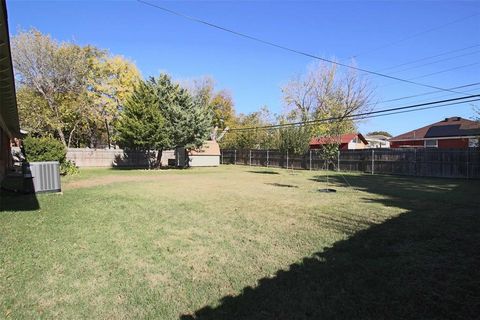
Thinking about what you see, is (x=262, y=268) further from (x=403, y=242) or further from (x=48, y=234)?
(x=48, y=234)

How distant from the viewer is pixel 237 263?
453cm

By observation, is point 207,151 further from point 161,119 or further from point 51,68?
point 51,68

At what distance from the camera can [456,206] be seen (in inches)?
349

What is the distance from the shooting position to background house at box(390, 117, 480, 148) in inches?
1302

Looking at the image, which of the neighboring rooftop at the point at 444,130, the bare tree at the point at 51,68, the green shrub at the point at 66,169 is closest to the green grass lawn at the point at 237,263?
the green shrub at the point at 66,169

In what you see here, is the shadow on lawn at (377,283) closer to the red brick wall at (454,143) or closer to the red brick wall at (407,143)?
the red brick wall at (454,143)

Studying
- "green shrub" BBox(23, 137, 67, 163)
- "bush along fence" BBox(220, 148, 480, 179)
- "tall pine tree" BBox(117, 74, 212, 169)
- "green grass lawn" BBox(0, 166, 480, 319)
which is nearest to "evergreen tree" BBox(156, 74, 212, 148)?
"tall pine tree" BBox(117, 74, 212, 169)

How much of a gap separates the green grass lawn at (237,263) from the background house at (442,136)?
3035cm

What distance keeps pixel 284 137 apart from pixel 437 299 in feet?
66.1

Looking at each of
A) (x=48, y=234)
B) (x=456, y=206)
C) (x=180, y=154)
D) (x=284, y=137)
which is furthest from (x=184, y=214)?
(x=180, y=154)

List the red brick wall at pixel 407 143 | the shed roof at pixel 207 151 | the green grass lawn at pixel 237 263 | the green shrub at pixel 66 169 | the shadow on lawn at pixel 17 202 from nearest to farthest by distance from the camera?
1. the green grass lawn at pixel 237 263
2. the shadow on lawn at pixel 17 202
3. the green shrub at pixel 66 169
4. the shed roof at pixel 207 151
5. the red brick wall at pixel 407 143

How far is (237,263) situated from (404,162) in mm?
20871

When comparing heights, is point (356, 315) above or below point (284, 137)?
below

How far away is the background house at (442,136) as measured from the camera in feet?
108
